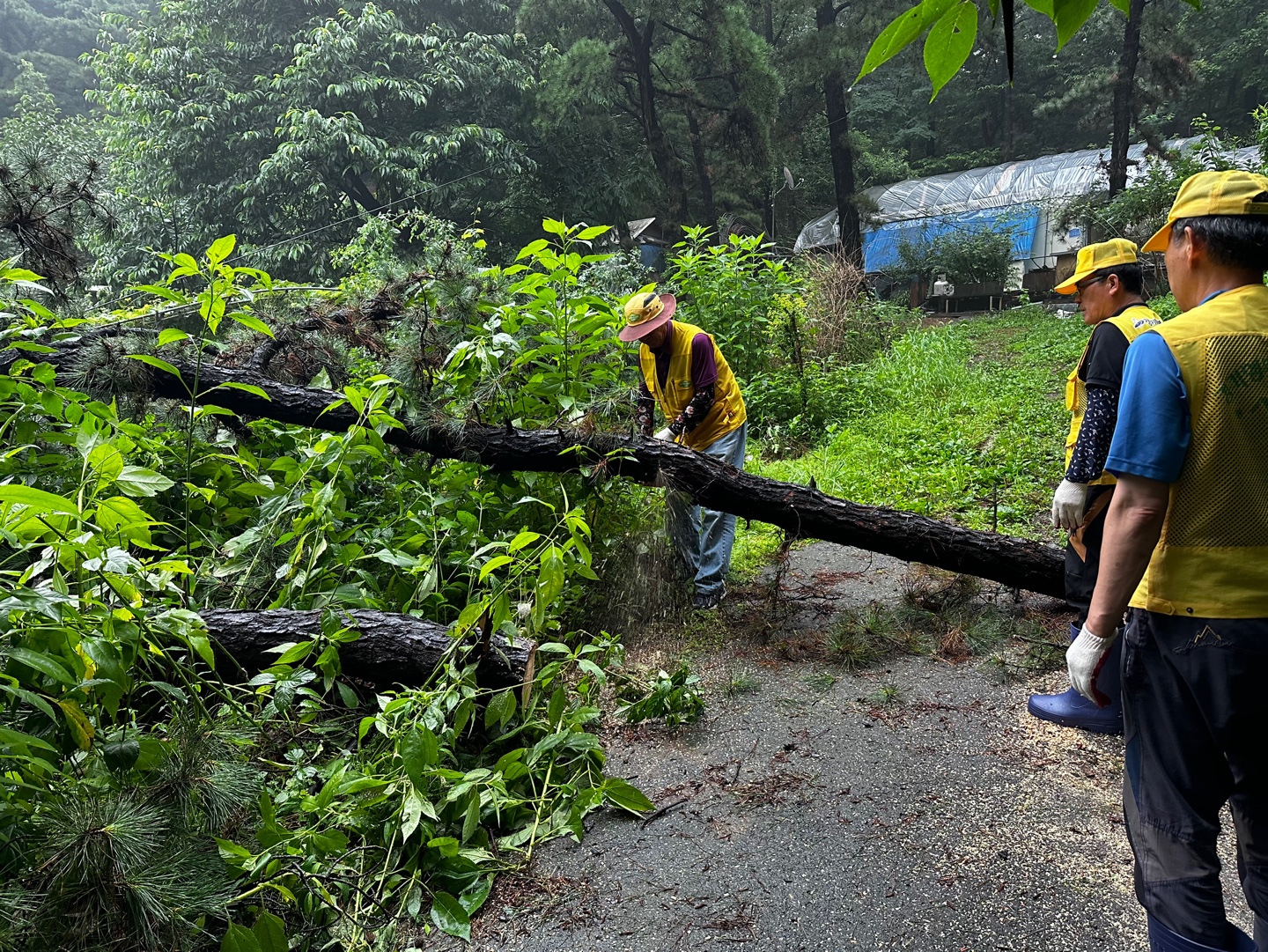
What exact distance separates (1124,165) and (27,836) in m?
19.6

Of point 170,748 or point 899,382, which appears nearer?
Answer: point 170,748

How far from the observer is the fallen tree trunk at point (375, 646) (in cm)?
287

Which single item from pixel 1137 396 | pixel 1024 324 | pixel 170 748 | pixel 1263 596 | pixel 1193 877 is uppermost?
pixel 1137 396

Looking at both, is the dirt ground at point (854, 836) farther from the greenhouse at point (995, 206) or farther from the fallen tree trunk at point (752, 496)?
the greenhouse at point (995, 206)

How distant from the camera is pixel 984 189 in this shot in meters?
23.7

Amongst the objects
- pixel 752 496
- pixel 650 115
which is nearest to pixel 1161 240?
pixel 752 496

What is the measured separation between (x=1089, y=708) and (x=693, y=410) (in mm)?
2394

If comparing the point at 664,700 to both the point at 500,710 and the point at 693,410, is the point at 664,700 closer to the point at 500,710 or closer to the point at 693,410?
the point at 500,710

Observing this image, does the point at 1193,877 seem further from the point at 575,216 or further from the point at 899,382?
the point at 575,216

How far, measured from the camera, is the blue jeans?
450 centimetres

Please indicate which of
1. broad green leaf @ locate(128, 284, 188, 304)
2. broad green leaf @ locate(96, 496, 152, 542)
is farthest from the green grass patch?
broad green leaf @ locate(96, 496, 152, 542)

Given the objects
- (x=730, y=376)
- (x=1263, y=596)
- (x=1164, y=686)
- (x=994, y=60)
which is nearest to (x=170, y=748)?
(x=1164, y=686)

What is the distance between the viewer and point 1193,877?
63.2 inches

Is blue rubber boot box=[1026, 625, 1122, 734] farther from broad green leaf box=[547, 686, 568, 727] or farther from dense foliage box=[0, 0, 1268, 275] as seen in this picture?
dense foliage box=[0, 0, 1268, 275]
